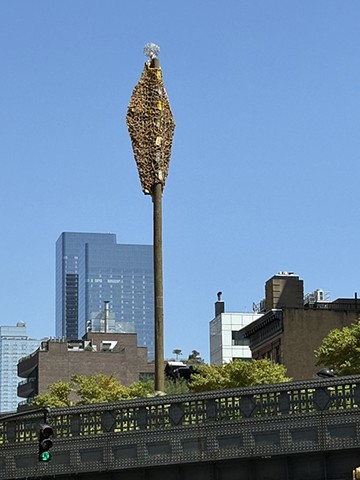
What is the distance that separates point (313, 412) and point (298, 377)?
81.7 meters

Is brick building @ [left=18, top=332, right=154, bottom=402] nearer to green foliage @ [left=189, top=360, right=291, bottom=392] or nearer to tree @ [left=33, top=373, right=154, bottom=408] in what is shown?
tree @ [left=33, top=373, right=154, bottom=408]

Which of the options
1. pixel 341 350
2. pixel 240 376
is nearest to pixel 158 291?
pixel 341 350

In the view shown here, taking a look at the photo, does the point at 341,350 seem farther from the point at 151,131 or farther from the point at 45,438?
Answer: the point at 45,438

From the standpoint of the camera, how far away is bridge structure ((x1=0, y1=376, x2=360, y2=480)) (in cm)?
4688

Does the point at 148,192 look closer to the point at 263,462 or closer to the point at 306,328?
the point at 263,462

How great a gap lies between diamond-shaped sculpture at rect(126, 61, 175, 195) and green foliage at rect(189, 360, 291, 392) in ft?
99.5

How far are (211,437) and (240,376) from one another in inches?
2210

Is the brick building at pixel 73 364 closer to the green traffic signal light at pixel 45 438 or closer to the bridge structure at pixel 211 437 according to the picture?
the bridge structure at pixel 211 437

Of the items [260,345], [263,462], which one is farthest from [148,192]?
[260,345]

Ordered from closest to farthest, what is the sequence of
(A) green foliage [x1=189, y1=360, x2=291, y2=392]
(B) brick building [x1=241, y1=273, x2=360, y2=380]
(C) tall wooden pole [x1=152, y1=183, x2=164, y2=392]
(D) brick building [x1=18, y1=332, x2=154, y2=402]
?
(C) tall wooden pole [x1=152, y1=183, x2=164, y2=392] < (A) green foliage [x1=189, y1=360, x2=291, y2=392] < (B) brick building [x1=241, y1=273, x2=360, y2=380] < (D) brick building [x1=18, y1=332, x2=154, y2=402]

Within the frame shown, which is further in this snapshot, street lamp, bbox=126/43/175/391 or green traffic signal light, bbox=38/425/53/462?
street lamp, bbox=126/43/175/391

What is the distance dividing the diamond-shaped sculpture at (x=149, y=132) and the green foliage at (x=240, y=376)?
3034 cm

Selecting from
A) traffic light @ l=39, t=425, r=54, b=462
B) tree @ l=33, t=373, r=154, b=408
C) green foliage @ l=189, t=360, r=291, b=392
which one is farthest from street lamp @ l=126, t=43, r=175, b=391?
tree @ l=33, t=373, r=154, b=408

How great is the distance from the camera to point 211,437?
160ft
